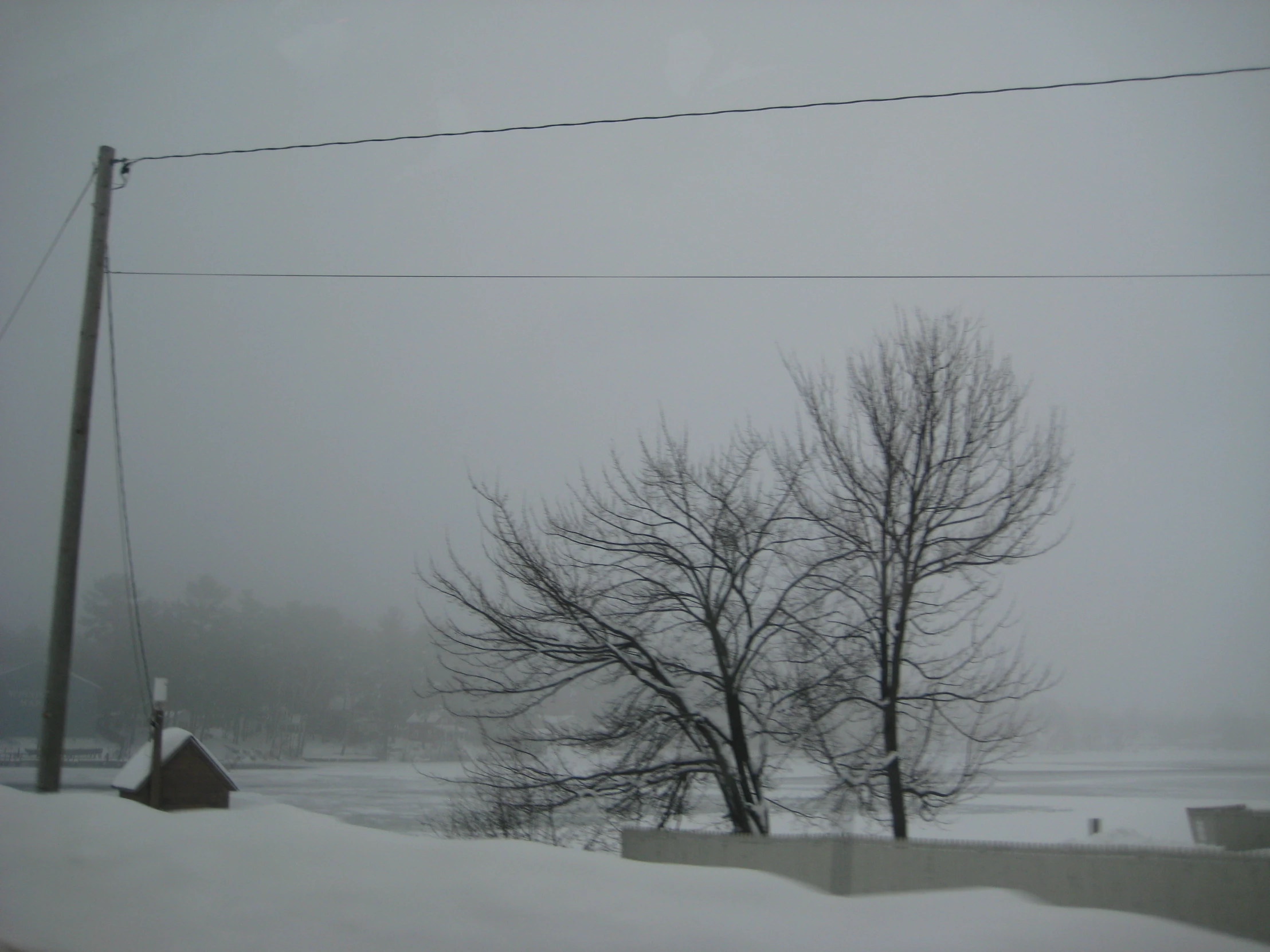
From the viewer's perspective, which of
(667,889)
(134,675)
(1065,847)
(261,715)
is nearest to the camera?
(667,889)

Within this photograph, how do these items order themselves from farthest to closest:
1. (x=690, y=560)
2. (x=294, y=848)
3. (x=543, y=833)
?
1. (x=690, y=560)
2. (x=543, y=833)
3. (x=294, y=848)

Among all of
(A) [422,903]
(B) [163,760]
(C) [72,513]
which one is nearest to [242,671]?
(B) [163,760]

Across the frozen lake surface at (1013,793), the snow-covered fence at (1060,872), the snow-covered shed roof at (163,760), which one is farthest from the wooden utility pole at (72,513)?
the snow-covered fence at (1060,872)

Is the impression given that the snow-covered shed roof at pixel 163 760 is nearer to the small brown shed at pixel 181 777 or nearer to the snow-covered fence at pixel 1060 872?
the small brown shed at pixel 181 777

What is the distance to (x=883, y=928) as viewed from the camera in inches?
131

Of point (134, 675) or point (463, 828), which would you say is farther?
point (463, 828)

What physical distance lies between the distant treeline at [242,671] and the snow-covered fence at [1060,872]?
17.7 feet

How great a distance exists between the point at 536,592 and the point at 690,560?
225 cm

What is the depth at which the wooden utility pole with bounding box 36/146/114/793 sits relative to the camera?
651 centimetres

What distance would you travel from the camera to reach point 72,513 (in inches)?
271

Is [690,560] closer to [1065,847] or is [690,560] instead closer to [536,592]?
[536,592]

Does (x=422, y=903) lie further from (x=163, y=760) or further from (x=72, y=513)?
(x=163, y=760)

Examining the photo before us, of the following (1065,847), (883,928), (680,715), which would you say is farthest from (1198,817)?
(680,715)

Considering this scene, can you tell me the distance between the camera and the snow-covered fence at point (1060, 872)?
14.5 feet
